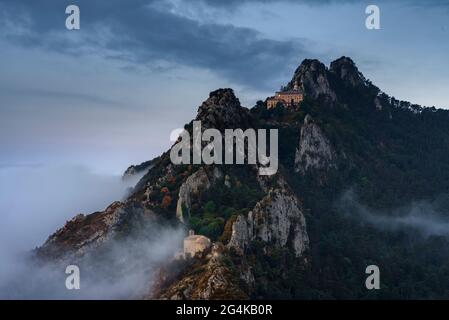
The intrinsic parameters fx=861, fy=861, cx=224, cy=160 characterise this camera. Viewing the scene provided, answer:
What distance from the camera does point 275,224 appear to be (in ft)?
553

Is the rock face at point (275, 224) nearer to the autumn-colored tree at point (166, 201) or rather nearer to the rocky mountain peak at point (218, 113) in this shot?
the autumn-colored tree at point (166, 201)

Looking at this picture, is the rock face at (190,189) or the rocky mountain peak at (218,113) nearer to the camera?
the rock face at (190,189)

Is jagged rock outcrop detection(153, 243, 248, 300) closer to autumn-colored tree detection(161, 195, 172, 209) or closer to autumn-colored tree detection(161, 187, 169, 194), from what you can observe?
autumn-colored tree detection(161, 195, 172, 209)

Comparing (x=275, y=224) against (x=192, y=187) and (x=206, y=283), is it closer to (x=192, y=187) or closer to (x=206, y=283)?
(x=192, y=187)

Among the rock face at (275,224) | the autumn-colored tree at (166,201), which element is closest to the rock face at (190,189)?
the autumn-colored tree at (166,201)

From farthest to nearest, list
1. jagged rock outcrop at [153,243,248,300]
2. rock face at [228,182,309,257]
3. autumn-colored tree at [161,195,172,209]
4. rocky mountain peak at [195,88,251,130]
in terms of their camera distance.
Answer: rocky mountain peak at [195,88,251,130], autumn-colored tree at [161,195,172,209], rock face at [228,182,309,257], jagged rock outcrop at [153,243,248,300]

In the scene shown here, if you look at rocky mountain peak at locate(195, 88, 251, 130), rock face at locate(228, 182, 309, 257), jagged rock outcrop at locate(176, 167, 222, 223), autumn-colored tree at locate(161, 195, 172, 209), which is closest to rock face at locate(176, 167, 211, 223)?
jagged rock outcrop at locate(176, 167, 222, 223)

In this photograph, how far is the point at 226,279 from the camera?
12194 cm

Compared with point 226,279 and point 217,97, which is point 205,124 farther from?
point 226,279

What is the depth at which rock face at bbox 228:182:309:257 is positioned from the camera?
15212 cm

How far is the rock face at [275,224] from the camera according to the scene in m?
152

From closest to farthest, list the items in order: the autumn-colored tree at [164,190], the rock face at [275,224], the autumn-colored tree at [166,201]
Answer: the rock face at [275,224], the autumn-colored tree at [166,201], the autumn-colored tree at [164,190]
